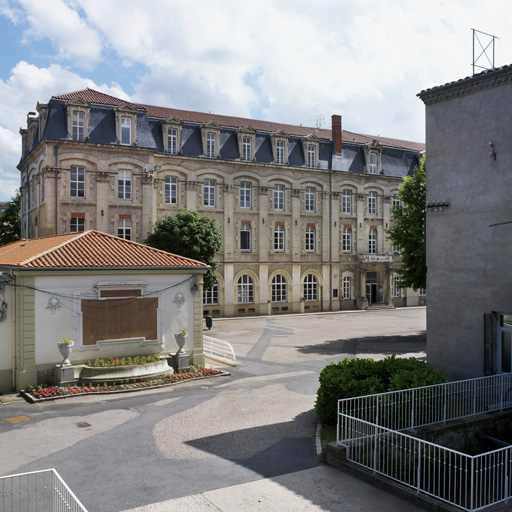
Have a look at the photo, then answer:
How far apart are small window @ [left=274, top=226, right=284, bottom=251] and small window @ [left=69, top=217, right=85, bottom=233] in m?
15.8

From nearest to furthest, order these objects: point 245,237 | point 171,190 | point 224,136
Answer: point 171,190, point 224,136, point 245,237

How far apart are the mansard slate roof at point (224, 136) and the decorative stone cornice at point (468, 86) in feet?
81.7

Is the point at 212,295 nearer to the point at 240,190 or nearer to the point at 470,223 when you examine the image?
the point at 240,190

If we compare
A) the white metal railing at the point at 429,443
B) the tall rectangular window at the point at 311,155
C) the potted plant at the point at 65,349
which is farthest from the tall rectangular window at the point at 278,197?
the white metal railing at the point at 429,443

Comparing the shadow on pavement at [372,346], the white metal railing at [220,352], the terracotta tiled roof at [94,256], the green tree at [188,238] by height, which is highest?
the green tree at [188,238]

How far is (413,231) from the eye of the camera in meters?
27.2

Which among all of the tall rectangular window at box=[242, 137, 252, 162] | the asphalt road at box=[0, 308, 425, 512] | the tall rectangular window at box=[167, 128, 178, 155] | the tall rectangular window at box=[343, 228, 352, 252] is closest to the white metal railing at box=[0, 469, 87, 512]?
the asphalt road at box=[0, 308, 425, 512]

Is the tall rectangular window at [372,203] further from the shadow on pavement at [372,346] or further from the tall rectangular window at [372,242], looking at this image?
the shadow on pavement at [372,346]

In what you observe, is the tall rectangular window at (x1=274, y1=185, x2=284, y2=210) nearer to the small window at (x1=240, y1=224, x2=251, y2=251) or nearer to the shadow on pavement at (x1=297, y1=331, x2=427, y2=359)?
the small window at (x1=240, y1=224, x2=251, y2=251)

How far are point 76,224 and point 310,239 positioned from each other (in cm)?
1978

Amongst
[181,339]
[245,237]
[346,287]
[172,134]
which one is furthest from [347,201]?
[181,339]

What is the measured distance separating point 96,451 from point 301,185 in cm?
3603

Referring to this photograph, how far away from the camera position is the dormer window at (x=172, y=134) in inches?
1565

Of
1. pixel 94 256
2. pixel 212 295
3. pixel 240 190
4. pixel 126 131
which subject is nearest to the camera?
pixel 94 256
